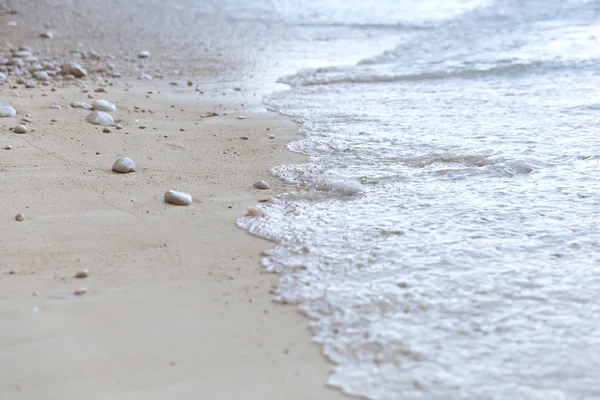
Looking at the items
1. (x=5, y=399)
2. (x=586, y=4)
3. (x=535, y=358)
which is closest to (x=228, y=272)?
(x=5, y=399)

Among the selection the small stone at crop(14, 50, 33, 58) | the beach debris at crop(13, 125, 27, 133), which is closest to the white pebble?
the small stone at crop(14, 50, 33, 58)

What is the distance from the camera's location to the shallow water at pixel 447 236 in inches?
74.1

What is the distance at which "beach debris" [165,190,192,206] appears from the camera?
3029mm

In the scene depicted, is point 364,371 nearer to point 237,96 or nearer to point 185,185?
point 185,185

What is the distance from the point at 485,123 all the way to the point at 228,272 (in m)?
2.60

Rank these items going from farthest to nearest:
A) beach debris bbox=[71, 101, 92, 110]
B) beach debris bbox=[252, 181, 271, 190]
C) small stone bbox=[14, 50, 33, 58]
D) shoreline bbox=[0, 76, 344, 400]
→ small stone bbox=[14, 50, 33, 58] → beach debris bbox=[71, 101, 92, 110] → beach debris bbox=[252, 181, 271, 190] → shoreline bbox=[0, 76, 344, 400]

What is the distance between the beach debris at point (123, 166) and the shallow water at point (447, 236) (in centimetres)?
79

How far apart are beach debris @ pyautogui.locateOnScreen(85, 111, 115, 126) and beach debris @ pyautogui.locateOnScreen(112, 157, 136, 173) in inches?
35.8

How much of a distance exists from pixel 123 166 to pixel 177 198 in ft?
1.77

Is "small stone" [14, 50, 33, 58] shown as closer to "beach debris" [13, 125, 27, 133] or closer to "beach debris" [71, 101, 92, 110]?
"beach debris" [71, 101, 92, 110]

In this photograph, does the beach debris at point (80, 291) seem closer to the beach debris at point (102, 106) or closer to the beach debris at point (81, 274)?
the beach debris at point (81, 274)

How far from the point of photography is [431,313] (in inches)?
83.2

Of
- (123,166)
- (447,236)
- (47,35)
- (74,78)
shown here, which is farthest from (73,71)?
(447,236)

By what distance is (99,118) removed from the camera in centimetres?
426
